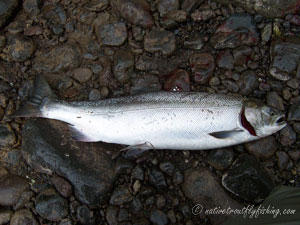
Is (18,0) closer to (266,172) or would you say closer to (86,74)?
(86,74)

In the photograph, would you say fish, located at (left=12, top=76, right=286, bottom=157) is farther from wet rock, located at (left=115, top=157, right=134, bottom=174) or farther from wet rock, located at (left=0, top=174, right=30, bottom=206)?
wet rock, located at (left=0, top=174, right=30, bottom=206)

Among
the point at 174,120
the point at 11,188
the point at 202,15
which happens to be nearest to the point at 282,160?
the point at 174,120

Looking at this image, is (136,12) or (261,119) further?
(136,12)

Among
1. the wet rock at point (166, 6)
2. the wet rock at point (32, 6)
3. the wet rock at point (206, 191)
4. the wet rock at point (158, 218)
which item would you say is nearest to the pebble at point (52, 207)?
the wet rock at point (158, 218)

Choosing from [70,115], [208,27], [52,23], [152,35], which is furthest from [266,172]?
[52,23]

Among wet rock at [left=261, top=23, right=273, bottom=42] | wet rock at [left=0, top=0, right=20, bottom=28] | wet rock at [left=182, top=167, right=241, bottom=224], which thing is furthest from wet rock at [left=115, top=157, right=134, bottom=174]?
wet rock at [left=0, top=0, right=20, bottom=28]

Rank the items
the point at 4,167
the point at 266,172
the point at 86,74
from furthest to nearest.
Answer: the point at 86,74 → the point at 4,167 → the point at 266,172

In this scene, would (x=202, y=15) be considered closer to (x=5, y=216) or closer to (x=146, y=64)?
(x=146, y=64)
